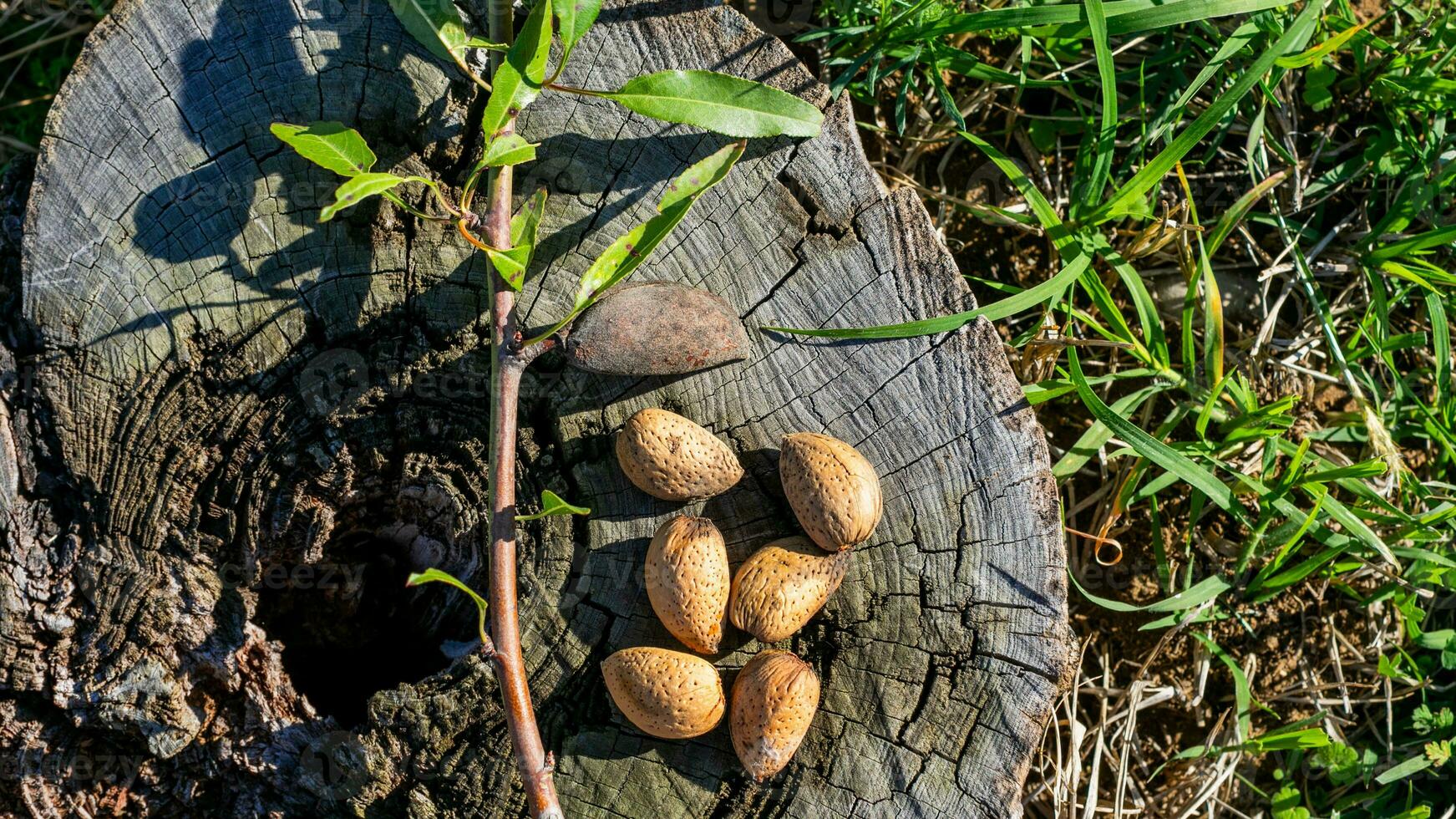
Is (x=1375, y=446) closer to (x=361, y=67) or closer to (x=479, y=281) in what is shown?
(x=479, y=281)

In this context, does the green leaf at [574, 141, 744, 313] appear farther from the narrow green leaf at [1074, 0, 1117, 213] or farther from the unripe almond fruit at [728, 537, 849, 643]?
the narrow green leaf at [1074, 0, 1117, 213]

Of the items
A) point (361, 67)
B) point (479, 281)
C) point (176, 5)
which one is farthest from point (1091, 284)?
point (176, 5)

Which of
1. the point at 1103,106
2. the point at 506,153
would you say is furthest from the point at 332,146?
the point at 1103,106

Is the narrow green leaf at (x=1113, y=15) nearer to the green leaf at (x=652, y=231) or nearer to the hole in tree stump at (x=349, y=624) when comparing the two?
the green leaf at (x=652, y=231)

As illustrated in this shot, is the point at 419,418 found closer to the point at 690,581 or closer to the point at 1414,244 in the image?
the point at 690,581
